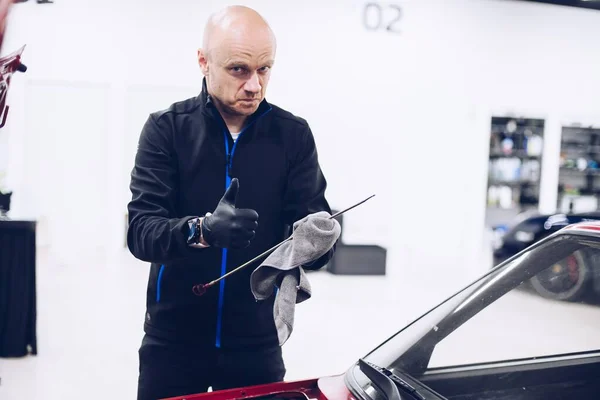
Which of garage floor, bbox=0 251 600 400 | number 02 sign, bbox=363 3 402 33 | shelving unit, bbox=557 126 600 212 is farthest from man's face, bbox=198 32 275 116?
shelving unit, bbox=557 126 600 212

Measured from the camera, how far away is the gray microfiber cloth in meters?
1.24

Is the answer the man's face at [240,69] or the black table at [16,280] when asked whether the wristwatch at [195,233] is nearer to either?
the man's face at [240,69]

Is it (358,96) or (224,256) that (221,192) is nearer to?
(224,256)

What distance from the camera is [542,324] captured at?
418 cm

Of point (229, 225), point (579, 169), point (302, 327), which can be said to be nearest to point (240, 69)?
point (229, 225)

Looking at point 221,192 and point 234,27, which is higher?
point 234,27

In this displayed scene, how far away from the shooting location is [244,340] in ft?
4.71

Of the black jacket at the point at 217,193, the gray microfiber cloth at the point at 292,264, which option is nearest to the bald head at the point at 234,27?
the black jacket at the point at 217,193

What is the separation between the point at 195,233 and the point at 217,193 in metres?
0.19

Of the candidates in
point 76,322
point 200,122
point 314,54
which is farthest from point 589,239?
point 314,54

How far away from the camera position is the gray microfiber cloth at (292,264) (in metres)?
1.24

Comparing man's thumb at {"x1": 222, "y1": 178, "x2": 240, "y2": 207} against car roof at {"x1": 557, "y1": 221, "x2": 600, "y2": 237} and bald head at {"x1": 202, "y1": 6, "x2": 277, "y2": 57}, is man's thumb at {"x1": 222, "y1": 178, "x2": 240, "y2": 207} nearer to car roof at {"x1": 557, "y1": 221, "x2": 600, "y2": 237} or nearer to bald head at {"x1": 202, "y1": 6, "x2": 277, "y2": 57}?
bald head at {"x1": 202, "y1": 6, "x2": 277, "y2": 57}

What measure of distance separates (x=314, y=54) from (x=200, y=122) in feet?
15.2

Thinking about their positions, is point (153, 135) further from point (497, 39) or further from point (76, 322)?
point (497, 39)
